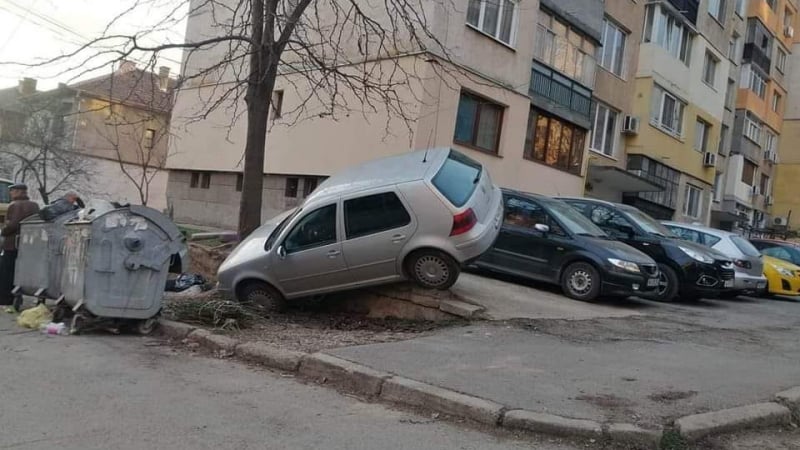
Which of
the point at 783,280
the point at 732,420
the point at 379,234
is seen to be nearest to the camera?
the point at 732,420

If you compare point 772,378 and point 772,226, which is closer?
point 772,378

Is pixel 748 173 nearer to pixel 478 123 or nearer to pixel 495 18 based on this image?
pixel 495 18

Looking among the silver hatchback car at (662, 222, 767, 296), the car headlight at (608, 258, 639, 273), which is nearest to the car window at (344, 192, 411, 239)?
the car headlight at (608, 258, 639, 273)

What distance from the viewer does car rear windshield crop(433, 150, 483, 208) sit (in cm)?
796

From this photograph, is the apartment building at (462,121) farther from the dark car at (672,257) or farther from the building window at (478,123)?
the dark car at (672,257)

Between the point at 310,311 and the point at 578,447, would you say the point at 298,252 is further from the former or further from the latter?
the point at 578,447

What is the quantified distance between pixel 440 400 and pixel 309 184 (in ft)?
41.4

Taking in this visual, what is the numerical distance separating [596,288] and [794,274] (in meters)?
8.24

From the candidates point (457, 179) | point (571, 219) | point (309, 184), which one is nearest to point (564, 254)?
point (571, 219)

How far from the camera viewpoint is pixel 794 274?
15.4 meters

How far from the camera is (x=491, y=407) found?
480 cm

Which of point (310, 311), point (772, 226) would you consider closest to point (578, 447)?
point (310, 311)

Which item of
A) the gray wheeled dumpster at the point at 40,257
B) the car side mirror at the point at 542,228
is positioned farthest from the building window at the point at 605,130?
the gray wheeled dumpster at the point at 40,257

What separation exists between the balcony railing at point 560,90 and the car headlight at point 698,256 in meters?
7.48
